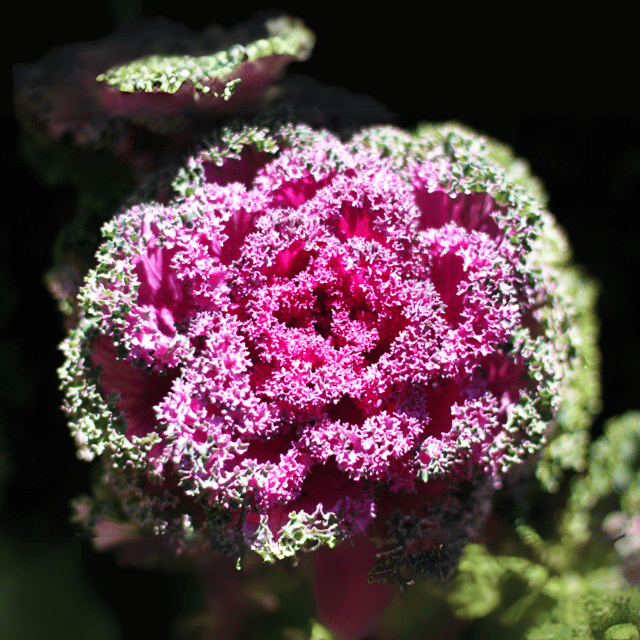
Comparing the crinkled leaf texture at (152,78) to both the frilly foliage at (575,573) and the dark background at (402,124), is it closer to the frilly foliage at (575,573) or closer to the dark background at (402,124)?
the dark background at (402,124)

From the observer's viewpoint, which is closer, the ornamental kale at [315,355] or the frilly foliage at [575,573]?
the ornamental kale at [315,355]

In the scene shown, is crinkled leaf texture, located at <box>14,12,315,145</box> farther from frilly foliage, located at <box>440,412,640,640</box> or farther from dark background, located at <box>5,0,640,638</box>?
frilly foliage, located at <box>440,412,640,640</box>

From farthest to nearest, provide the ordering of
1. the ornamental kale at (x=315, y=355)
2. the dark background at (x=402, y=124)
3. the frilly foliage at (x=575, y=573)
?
1. the dark background at (x=402, y=124)
2. the frilly foliage at (x=575, y=573)
3. the ornamental kale at (x=315, y=355)

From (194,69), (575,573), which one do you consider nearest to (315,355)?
(194,69)

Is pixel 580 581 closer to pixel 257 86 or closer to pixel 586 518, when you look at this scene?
pixel 586 518

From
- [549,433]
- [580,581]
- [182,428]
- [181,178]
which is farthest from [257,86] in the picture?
[580,581]

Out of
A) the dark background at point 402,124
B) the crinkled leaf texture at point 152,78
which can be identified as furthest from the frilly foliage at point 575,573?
the crinkled leaf texture at point 152,78

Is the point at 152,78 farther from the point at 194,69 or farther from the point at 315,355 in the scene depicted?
the point at 315,355
